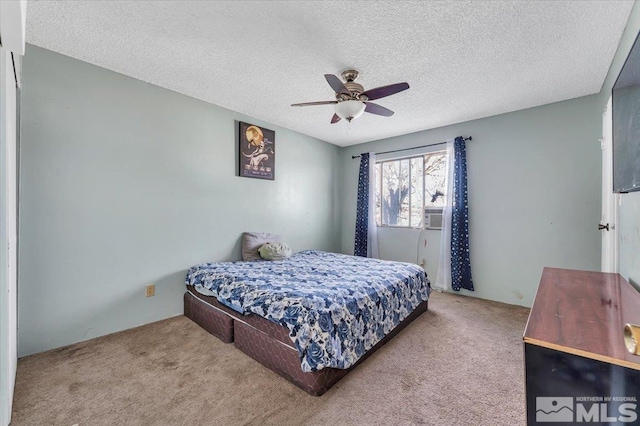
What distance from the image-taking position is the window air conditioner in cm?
391

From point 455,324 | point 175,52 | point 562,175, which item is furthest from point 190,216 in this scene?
point 562,175

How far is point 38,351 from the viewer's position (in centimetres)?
207

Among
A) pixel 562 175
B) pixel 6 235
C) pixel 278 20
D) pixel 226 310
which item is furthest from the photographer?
pixel 562 175

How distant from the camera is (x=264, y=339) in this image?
196cm

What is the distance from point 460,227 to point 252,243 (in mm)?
2817

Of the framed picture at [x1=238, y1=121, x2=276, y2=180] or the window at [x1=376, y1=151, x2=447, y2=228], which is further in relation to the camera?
the window at [x1=376, y1=151, x2=447, y2=228]

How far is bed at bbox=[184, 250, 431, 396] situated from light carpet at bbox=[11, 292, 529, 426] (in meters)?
0.12

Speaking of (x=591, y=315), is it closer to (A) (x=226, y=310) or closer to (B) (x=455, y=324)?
(B) (x=455, y=324)

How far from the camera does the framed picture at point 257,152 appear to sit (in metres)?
3.46

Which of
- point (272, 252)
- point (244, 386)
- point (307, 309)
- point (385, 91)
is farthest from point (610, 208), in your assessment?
point (272, 252)

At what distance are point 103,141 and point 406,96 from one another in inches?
118
